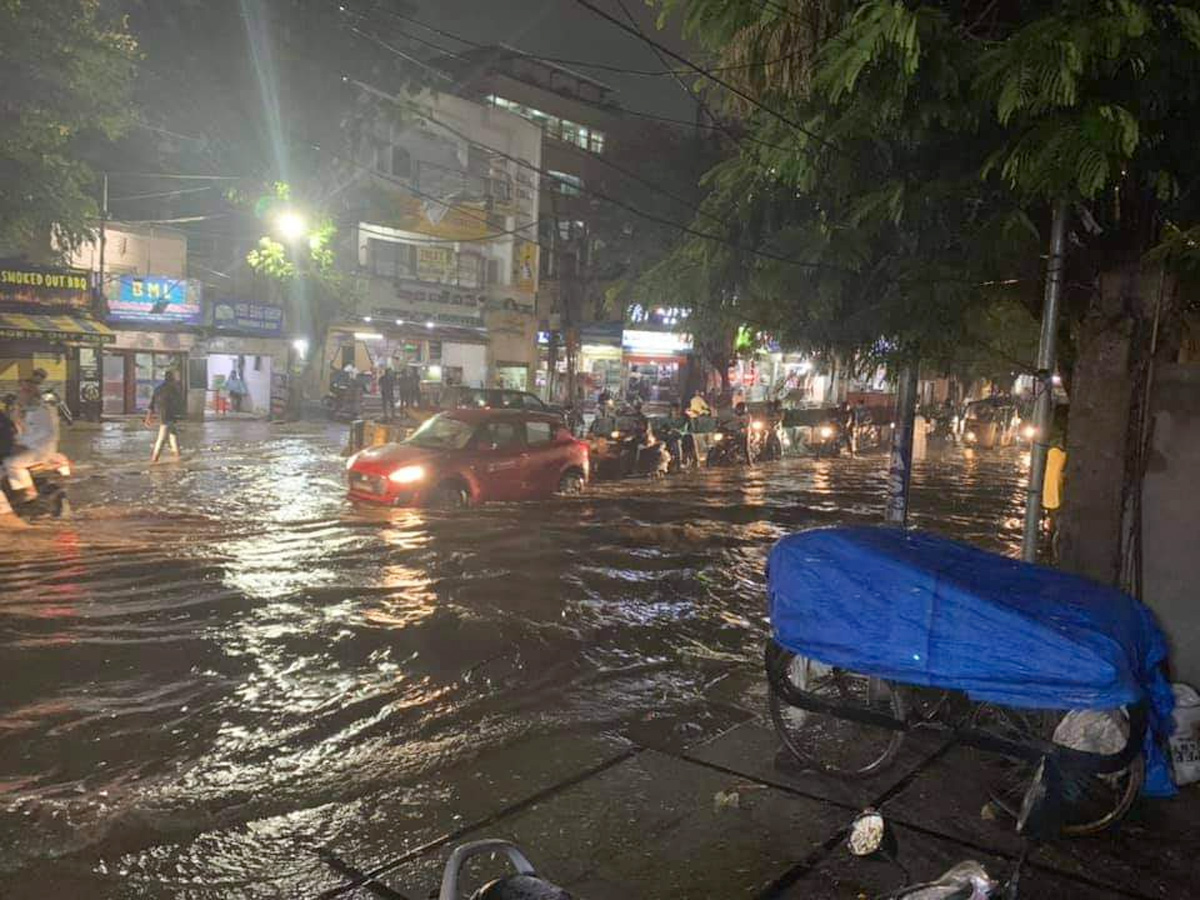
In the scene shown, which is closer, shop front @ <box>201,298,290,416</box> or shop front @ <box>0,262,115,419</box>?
shop front @ <box>0,262,115,419</box>

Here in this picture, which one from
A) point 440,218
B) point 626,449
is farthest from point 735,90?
point 440,218

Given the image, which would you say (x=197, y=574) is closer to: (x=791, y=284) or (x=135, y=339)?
(x=791, y=284)

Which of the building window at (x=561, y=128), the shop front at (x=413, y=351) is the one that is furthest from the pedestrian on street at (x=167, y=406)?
the building window at (x=561, y=128)

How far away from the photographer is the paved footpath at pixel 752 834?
3.79 meters

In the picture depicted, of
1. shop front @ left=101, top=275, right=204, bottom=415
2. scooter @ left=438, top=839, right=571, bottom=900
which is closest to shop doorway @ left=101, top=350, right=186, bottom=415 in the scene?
shop front @ left=101, top=275, right=204, bottom=415

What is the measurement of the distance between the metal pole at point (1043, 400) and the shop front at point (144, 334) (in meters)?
23.0

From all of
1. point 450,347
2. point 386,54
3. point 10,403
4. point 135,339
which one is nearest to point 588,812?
point 10,403

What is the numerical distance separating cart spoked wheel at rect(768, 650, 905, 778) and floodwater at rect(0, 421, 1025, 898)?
872mm

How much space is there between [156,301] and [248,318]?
2.93m

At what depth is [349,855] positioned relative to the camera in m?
4.01

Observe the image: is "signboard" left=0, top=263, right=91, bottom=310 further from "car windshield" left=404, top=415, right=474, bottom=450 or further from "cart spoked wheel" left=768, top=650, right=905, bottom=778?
"cart spoked wheel" left=768, top=650, right=905, bottom=778

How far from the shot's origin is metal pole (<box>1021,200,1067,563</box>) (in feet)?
19.8

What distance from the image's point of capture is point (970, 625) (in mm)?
3918

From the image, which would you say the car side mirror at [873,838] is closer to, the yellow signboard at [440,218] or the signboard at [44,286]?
the signboard at [44,286]
